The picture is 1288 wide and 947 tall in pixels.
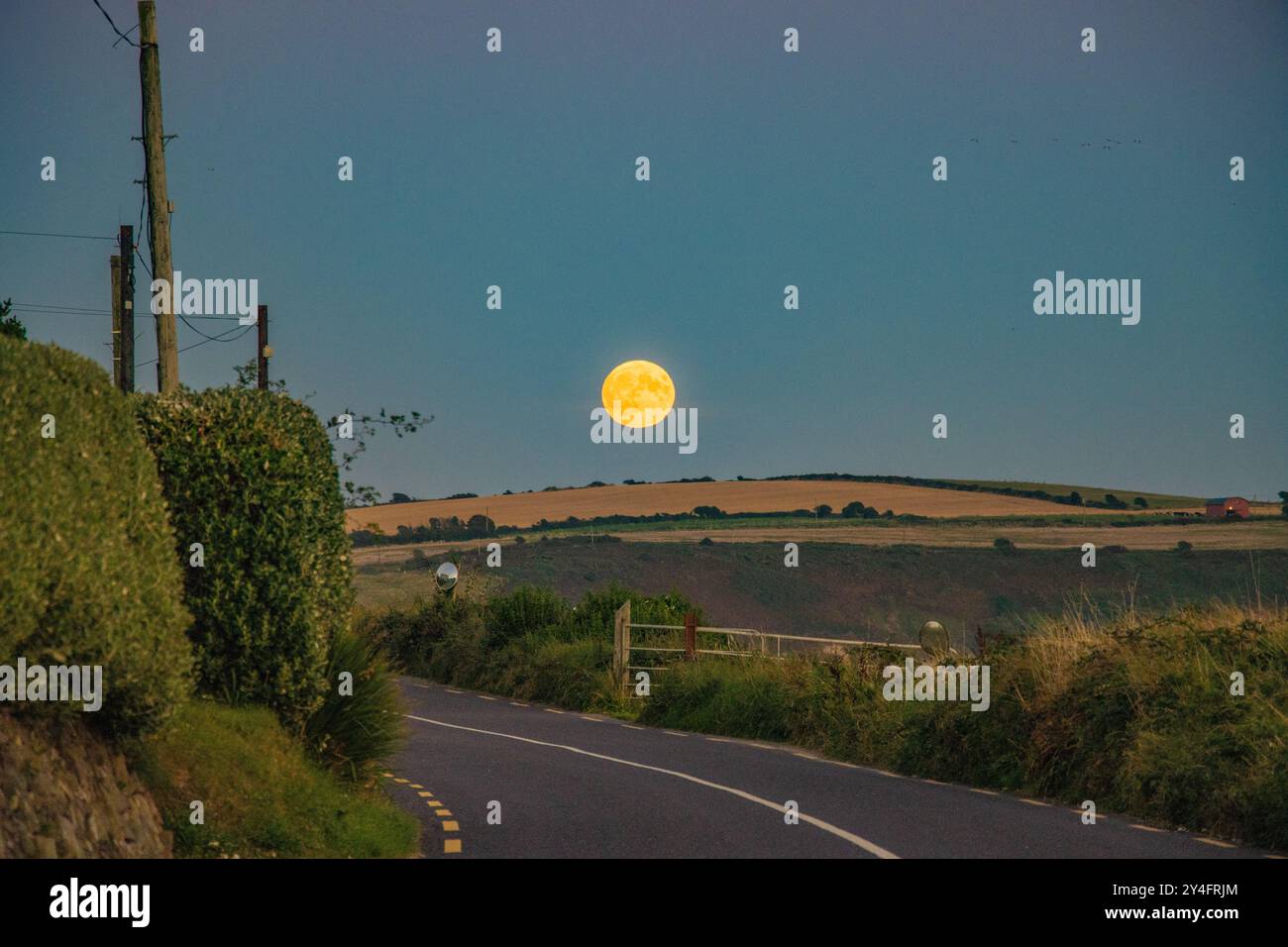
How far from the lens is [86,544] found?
8602 mm

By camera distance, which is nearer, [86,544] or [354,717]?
[86,544]

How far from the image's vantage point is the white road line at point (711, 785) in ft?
38.9

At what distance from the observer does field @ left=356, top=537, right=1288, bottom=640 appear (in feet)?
270

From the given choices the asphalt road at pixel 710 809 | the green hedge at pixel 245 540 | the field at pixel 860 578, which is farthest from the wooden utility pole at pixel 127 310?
the field at pixel 860 578

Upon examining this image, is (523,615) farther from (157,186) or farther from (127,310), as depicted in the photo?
(157,186)

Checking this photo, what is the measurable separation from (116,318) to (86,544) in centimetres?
2005

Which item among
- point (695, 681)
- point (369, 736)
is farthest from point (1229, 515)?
point (369, 736)

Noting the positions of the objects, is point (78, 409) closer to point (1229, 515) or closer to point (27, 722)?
point (27, 722)

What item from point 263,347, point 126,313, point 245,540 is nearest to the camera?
point 245,540

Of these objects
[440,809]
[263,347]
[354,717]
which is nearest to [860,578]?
[263,347]

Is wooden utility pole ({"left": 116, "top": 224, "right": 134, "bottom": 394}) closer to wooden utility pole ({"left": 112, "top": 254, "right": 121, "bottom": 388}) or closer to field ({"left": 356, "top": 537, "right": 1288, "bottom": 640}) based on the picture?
wooden utility pole ({"left": 112, "top": 254, "right": 121, "bottom": 388})

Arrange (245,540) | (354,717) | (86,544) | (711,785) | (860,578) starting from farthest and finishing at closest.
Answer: (860,578) < (711,785) < (354,717) < (245,540) < (86,544)
